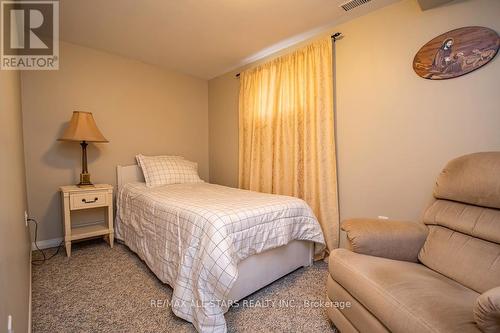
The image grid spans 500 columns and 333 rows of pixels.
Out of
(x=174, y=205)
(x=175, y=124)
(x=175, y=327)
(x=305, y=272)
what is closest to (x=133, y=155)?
(x=175, y=124)

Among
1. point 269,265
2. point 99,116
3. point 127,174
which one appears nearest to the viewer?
point 269,265

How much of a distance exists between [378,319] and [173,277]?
126 centimetres

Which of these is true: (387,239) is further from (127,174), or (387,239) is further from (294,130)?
(127,174)

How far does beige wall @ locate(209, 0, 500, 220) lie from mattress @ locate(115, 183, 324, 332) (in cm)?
69

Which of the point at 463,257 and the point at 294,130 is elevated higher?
the point at 294,130

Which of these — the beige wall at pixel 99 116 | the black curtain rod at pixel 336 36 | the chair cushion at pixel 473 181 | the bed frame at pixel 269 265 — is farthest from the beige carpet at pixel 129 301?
the black curtain rod at pixel 336 36

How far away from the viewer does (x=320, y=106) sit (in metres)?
2.23

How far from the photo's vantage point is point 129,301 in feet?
5.16

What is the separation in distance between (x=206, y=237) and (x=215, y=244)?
8 cm

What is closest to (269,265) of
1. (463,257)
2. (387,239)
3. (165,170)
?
(387,239)

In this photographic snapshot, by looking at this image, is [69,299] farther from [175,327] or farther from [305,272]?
[305,272]

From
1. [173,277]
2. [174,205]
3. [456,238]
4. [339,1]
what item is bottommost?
[173,277]

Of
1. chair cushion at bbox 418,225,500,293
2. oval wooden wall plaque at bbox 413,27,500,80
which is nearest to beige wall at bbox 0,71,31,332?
chair cushion at bbox 418,225,500,293

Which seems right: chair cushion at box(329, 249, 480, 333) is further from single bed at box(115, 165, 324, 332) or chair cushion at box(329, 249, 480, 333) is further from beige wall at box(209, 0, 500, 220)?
beige wall at box(209, 0, 500, 220)
